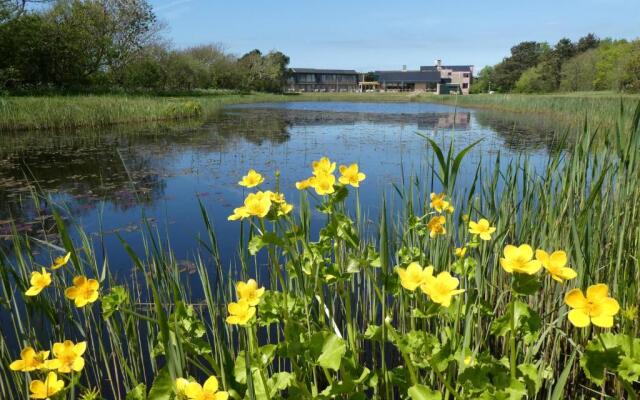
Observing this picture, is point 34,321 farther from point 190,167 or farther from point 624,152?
point 190,167

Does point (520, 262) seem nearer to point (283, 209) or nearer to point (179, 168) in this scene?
point (283, 209)

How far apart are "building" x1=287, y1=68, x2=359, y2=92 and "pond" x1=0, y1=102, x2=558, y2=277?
5947 centimetres

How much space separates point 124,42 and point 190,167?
2357 centimetres

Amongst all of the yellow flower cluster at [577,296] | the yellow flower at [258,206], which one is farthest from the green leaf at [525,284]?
the yellow flower at [258,206]

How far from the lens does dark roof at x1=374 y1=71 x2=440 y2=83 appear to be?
219ft

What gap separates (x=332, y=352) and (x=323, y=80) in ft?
246

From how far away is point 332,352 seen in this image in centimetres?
104

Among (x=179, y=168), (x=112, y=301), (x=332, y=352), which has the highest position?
(x=112, y=301)

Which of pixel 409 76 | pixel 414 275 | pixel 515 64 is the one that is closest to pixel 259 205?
pixel 414 275

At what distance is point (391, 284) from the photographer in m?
1.26

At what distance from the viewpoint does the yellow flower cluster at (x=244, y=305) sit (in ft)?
2.90

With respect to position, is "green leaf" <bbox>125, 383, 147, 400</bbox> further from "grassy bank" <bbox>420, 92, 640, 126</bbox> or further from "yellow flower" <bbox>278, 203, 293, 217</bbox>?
"grassy bank" <bbox>420, 92, 640, 126</bbox>

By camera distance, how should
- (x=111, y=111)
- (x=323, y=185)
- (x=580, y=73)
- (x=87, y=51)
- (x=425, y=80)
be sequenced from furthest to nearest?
(x=425, y=80), (x=580, y=73), (x=87, y=51), (x=111, y=111), (x=323, y=185)

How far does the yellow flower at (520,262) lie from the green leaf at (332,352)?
1.40 feet
